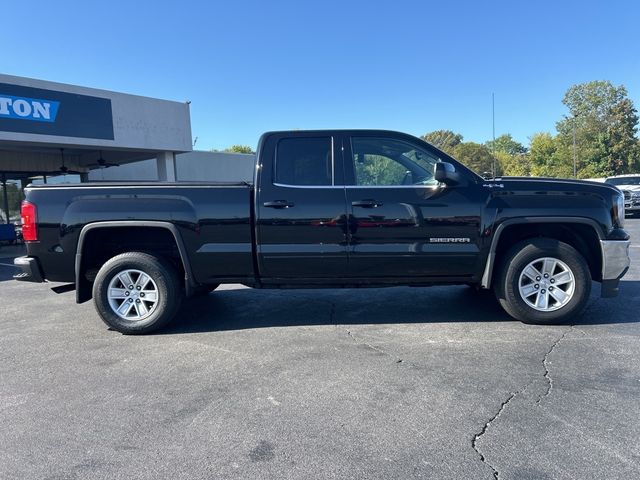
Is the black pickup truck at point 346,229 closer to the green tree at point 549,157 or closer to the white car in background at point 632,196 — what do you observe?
the white car in background at point 632,196

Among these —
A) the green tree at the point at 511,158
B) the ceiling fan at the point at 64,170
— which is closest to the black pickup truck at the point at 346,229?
the ceiling fan at the point at 64,170

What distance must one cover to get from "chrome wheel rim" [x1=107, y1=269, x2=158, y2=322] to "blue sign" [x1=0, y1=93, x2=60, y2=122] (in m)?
10.0

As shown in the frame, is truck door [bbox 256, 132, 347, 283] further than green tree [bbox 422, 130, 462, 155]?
No

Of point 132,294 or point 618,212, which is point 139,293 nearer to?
point 132,294

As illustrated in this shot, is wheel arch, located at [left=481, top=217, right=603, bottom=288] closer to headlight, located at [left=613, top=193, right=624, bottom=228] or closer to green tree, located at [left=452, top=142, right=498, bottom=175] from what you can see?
headlight, located at [left=613, top=193, right=624, bottom=228]

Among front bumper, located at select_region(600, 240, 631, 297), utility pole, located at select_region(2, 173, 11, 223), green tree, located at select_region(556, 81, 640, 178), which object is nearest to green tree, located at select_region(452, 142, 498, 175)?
green tree, located at select_region(556, 81, 640, 178)

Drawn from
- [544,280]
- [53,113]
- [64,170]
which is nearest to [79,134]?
[53,113]

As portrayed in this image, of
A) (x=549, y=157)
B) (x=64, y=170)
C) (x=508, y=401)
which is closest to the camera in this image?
(x=508, y=401)

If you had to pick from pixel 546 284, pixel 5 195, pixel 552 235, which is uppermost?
pixel 5 195

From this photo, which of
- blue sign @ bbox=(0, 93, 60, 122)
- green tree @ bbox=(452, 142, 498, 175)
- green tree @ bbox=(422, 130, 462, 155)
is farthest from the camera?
green tree @ bbox=(422, 130, 462, 155)

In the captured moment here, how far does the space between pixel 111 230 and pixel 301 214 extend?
6.74 ft

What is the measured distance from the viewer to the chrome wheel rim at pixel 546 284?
15.3 feet

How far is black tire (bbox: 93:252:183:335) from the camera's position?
476 centimetres

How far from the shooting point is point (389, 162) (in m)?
4.86
